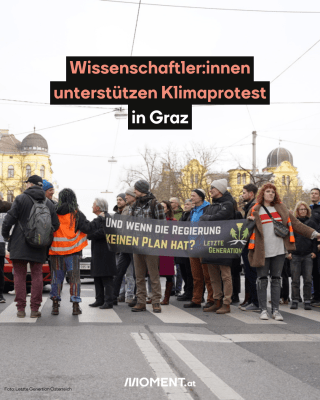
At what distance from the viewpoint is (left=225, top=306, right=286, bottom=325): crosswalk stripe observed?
317 inches

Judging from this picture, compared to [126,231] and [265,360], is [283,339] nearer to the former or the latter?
[265,360]

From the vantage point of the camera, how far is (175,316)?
852 centimetres

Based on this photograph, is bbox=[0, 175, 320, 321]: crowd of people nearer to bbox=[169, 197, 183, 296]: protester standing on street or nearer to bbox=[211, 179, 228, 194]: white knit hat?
bbox=[211, 179, 228, 194]: white knit hat

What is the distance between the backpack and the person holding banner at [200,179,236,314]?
263 centimetres

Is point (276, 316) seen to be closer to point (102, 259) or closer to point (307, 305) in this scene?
point (307, 305)

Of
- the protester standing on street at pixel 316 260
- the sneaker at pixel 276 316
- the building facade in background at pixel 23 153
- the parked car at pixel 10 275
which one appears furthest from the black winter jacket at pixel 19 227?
the building facade in background at pixel 23 153

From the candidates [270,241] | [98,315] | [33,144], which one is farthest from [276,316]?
[33,144]

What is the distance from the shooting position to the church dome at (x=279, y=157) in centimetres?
11519

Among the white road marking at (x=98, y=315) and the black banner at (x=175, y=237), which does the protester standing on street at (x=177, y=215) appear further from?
the white road marking at (x=98, y=315)

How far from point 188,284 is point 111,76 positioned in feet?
17.4

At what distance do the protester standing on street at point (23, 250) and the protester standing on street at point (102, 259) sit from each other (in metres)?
1.25

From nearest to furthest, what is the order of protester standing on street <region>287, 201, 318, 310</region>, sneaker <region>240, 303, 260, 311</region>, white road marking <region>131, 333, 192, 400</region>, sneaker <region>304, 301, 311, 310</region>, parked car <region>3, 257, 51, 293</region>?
white road marking <region>131, 333, 192, 400</region> < sneaker <region>240, 303, 260, 311</region> < sneaker <region>304, 301, 311, 310</region> < protester standing on street <region>287, 201, 318, 310</region> < parked car <region>3, 257, 51, 293</region>

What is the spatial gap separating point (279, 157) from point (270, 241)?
10952 centimetres

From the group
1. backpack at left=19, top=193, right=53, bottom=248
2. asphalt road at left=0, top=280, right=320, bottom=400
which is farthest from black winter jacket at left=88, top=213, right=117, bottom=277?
backpack at left=19, top=193, right=53, bottom=248
